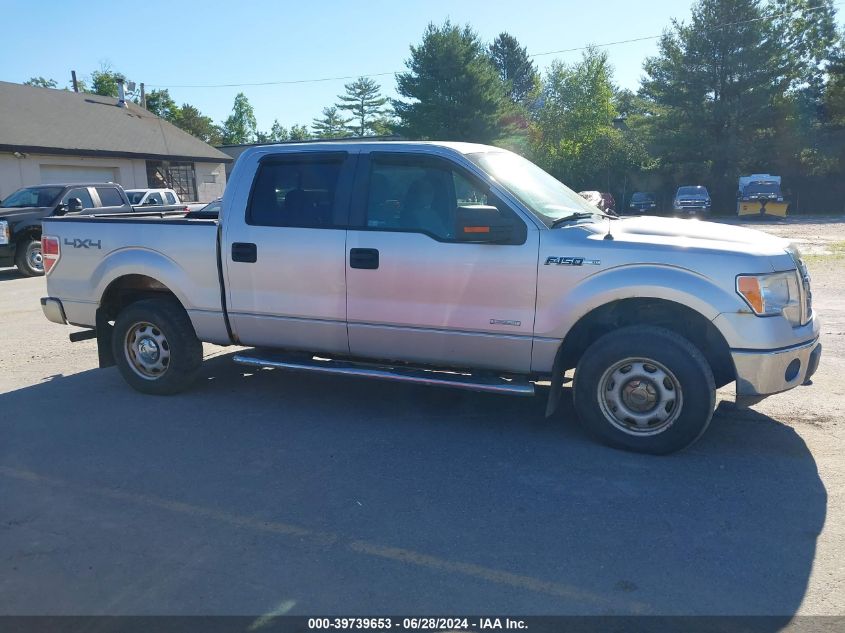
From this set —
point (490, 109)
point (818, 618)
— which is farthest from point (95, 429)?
point (490, 109)

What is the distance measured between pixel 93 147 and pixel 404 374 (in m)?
27.0

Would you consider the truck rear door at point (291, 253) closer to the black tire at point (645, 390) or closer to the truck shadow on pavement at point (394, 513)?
the truck shadow on pavement at point (394, 513)

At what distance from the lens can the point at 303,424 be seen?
561cm

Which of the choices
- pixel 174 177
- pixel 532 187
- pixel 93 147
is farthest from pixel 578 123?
pixel 532 187

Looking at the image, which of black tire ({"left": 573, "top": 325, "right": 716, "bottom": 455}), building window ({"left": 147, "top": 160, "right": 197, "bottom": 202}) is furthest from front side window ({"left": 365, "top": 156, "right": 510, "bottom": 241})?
building window ({"left": 147, "top": 160, "right": 197, "bottom": 202})

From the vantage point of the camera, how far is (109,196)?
1670 cm

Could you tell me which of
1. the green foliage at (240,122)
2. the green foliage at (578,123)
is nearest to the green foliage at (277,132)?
the green foliage at (240,122)

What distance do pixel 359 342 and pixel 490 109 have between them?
126ft

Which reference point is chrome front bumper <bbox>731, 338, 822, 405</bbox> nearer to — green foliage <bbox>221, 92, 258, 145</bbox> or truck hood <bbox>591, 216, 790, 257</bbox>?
truck hood <bbox>591, 216, 790, 257</bbox>

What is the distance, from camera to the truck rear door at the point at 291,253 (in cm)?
557

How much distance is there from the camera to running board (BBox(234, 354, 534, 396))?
4996 mm

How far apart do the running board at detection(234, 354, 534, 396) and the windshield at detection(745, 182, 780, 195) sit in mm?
36259

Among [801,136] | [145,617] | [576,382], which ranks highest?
[801,136]

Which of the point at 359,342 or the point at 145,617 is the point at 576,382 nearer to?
the point at 359,342
